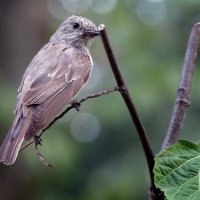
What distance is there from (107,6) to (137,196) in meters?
4.71

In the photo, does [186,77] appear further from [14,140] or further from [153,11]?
[153,11]

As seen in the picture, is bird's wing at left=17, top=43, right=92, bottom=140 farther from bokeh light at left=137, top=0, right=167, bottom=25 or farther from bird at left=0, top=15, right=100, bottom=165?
bokeh light at left=137, top=0, right=167, bottom=25

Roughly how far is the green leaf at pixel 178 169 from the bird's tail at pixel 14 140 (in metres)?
1.14

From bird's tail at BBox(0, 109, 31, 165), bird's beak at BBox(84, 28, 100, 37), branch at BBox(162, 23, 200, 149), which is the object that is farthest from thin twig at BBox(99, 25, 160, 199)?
bird's beak at BBox(84, 28, 100, 37)

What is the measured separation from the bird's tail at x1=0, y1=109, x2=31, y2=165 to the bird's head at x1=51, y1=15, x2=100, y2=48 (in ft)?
4.33

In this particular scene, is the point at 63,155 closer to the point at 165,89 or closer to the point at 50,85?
the point at 165,89

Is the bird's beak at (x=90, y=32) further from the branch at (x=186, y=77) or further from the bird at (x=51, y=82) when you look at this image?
the branch at (x=186, y=77)

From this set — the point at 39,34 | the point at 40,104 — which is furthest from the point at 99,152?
the point at 40,104

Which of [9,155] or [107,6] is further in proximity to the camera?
[107,6]

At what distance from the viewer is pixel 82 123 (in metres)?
9.61

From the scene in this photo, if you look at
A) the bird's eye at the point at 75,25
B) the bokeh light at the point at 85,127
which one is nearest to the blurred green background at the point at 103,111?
the bokeh light at the point at 85,127

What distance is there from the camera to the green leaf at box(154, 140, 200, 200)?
9.09 feet

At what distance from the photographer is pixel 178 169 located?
2842 millimetres

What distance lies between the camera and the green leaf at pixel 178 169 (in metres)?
2.77
